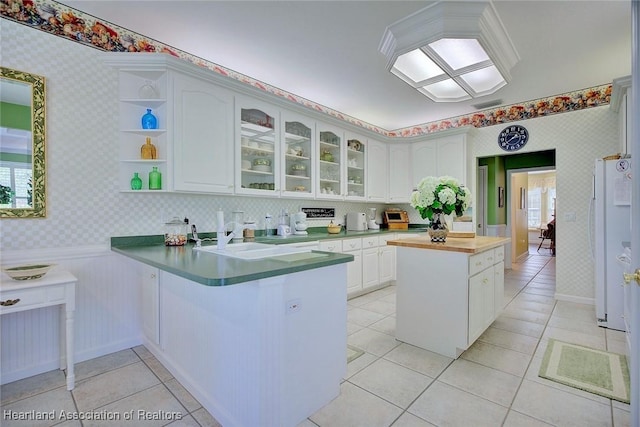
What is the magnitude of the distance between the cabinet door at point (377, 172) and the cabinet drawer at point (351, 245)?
100cm

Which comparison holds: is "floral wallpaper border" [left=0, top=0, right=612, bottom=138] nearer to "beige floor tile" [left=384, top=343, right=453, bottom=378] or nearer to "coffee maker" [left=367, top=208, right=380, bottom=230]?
"coffee maker" [left=367, top=208, right=380, bottom=230]

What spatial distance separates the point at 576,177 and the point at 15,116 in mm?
5732

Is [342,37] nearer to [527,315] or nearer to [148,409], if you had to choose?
[148,409]

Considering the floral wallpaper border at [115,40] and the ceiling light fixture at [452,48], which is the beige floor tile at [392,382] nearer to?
the ceiling light fixture at [452,48]

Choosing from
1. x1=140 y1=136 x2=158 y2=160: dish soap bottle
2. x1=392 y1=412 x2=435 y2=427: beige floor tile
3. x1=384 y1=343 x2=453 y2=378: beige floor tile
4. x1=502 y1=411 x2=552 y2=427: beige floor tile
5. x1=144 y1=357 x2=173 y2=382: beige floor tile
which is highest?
x1=140 y1=136 x2=158 y2=160: dish soap bottle

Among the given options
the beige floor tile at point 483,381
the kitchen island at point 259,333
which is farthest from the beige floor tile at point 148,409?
the beige floor tile at point 483,381

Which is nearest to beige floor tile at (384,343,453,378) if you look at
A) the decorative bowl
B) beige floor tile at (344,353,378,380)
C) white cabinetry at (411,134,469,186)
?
beige floor tile at (344,353,378,380)

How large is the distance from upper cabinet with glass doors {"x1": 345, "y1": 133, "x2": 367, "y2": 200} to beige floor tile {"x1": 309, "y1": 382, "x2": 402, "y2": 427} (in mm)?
2863

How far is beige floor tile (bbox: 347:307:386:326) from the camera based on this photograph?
10.2ft

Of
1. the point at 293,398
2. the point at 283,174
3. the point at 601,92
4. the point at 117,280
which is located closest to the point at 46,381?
the point at 117,280

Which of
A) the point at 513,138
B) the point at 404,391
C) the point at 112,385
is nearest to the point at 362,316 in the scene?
the point at 404,391

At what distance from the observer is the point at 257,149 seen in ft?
10.5

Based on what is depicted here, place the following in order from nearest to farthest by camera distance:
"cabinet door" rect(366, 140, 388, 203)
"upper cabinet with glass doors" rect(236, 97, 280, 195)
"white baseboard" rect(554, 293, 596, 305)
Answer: "upper cabinet with glass doors" rect(236, 97, 280, 195), "white baseboard" rect(554, 293, 596, 305), "cabinet door" rect(366, 140, 388, 203)

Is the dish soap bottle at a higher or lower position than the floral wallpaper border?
lower
